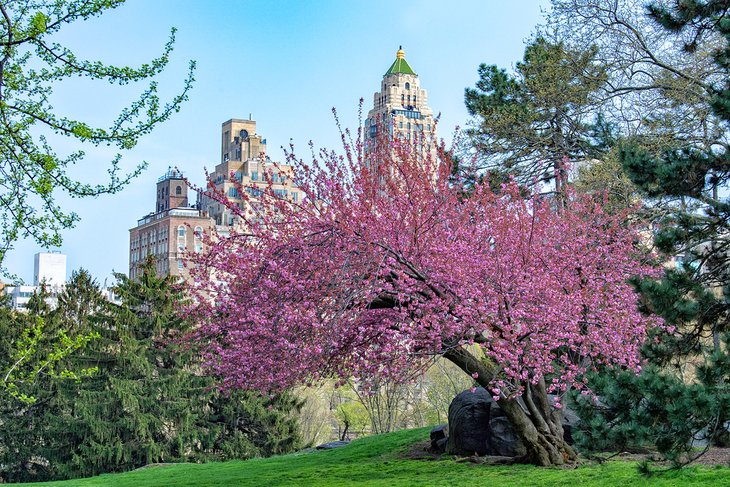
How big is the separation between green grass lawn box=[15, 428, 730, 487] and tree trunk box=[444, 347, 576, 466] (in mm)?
393

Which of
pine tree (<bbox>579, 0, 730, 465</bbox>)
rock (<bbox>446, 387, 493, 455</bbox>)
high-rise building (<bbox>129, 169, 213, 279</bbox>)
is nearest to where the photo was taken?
pine tree (<bbox>579, 0, 730, 465</bbox>)

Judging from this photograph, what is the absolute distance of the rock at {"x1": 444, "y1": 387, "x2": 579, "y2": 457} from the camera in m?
15.9

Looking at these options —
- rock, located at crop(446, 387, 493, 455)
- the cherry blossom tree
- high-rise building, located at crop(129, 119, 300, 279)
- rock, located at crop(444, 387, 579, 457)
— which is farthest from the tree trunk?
high-rise building, located at crop(129, 119, 300, 279)

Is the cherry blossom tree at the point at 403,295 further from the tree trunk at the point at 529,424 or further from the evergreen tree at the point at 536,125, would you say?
the evergreen tree at the point at 536,125

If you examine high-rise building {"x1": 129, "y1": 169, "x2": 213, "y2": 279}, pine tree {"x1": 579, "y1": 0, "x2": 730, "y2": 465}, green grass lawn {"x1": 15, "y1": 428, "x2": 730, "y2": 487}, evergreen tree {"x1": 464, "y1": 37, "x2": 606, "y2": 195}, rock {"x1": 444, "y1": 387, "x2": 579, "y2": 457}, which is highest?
high-rise building {"x1": 129, "y1": 169, "x2": 213, "y2": 279}

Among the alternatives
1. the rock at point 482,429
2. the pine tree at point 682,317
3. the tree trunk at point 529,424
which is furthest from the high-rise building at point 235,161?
the pine tree at point 682,317

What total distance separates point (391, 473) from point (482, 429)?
209cm

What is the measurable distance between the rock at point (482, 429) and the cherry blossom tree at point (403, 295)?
0.85 meters

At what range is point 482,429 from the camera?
53.6 ft

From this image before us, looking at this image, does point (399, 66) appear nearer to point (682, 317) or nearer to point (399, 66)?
point (399, 66)

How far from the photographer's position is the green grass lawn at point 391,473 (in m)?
12.3

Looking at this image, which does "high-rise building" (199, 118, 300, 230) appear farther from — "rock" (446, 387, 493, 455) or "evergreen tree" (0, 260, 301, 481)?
"rock" (446, 387, 493, 455)

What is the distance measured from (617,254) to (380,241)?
5640 millimetres

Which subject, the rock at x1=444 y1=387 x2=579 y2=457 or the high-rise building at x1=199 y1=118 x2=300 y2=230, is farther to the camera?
the high-rise building at x1=199 y1=118 x2=300 y2=230
